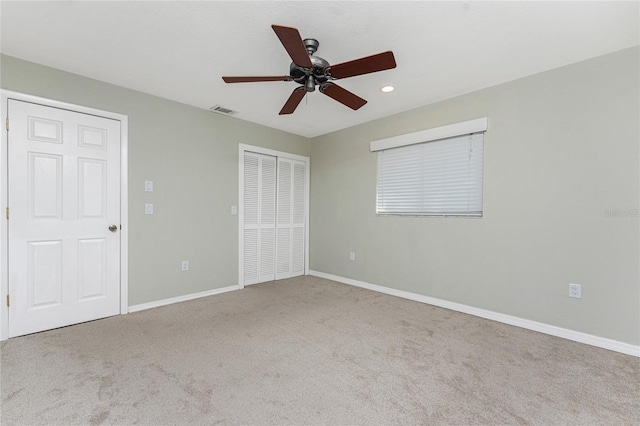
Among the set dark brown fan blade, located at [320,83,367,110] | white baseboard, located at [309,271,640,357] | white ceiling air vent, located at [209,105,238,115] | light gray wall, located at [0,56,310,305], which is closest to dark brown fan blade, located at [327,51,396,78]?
dark brown fan blade, located at [320,83,367,110]

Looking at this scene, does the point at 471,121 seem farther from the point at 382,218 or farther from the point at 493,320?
the point at 493,320

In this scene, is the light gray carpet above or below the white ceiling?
below

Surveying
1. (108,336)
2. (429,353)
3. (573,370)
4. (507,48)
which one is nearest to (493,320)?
(573,370)

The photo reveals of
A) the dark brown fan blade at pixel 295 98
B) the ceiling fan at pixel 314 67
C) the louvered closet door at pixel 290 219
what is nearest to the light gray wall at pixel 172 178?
the louvered closet door at pixel 290 219

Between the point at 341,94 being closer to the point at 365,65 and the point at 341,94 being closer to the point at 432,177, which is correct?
the point at 365,65

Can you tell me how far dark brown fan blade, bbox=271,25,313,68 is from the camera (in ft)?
5.09

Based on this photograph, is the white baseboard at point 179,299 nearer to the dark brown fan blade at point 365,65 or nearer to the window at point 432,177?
the window at point 432,177

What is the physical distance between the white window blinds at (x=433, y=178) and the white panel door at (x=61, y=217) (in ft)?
10.6

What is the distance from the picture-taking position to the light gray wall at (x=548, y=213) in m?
2.30

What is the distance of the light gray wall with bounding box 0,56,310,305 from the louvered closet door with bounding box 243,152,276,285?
0.22m

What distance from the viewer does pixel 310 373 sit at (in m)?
1.94

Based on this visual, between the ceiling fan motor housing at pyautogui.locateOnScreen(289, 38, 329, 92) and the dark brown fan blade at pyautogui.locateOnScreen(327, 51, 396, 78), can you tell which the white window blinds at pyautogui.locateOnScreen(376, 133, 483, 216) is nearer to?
the dark brown fan blade at pyautogui.locateOnScreen(327, 51, 396, 78)

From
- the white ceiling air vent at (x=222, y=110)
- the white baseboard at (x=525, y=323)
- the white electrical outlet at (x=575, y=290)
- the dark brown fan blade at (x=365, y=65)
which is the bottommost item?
the white baseboard at (x=525, y=323)

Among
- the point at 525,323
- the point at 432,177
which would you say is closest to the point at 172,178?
the point at 432,177
